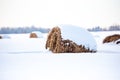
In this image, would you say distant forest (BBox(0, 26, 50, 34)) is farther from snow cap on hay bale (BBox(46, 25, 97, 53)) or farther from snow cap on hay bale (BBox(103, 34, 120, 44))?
snow cap on hay bale (BBox(103, 34, 120, 44))

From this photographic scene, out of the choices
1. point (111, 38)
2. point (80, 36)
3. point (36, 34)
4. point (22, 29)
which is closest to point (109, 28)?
point (111, 38)

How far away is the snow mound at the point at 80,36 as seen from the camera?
2211 mm

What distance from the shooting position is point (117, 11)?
2.26m

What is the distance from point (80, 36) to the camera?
87.7 inches

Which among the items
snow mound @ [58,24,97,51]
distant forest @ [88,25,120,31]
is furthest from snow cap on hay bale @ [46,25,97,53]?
distant forest @ [88,25,120,31]
